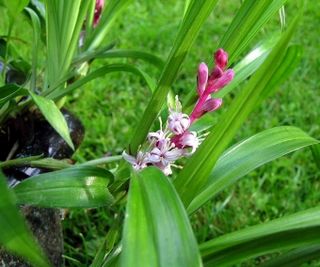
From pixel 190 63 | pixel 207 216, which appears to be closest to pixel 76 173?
pixel 207 216

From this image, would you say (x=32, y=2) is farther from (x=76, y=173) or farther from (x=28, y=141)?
(x=76, y=173)

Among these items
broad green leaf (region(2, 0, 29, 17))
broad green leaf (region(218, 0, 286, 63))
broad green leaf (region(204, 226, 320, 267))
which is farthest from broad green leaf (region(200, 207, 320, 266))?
broad green leaf (region(2, 0, 29, 17))

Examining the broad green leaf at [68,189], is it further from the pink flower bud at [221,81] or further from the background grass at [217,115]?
the background grass at [217,115]

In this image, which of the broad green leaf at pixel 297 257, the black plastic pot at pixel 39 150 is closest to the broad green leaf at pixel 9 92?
the black plastic pot at pixel 39 150

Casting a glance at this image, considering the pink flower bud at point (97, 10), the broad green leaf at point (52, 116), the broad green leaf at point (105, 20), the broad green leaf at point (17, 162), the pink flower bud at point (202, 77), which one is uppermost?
the pink flower bud at point (97, 10)

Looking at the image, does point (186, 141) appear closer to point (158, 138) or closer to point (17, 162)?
point (158, 138)

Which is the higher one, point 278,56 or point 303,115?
point 303,115

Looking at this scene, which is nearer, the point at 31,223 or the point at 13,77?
the point at 31,223
